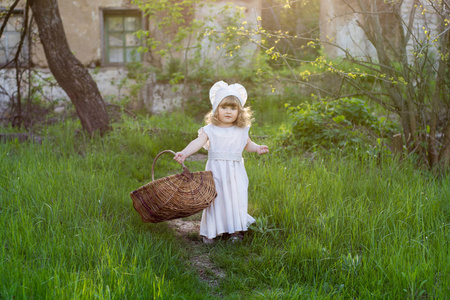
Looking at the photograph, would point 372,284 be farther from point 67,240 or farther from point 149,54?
point 149,54

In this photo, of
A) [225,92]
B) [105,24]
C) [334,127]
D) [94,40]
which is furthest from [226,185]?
[105,24]

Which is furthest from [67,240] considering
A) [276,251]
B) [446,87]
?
[446,87]

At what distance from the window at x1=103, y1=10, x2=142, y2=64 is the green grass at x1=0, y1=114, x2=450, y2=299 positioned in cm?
714

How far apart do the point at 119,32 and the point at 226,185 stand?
885 centimetres

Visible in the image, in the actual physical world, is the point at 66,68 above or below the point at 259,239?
above

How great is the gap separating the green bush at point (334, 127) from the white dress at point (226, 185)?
189cm

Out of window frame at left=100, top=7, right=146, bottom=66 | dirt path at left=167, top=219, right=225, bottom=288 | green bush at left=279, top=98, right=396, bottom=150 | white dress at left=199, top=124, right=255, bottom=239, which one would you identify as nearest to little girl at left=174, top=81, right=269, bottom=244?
white dress at left=199, top=124, right=255, bottom=239

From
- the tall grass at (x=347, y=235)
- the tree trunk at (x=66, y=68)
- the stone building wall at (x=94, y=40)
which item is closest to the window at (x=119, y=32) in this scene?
the stone building wall at (x=94, y=40)

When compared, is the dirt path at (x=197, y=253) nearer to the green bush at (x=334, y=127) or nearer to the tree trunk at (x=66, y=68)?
the green bush at (x=334, y=127)

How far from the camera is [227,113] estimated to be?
3301 mm

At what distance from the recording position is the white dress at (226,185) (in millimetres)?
3271

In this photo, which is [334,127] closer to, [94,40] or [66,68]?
[66,68]

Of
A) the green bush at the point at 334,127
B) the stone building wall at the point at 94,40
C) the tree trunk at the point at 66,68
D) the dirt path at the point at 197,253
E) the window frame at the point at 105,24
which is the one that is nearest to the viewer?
the dirt path at the point at 197,253

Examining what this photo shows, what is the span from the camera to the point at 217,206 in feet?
10.9
